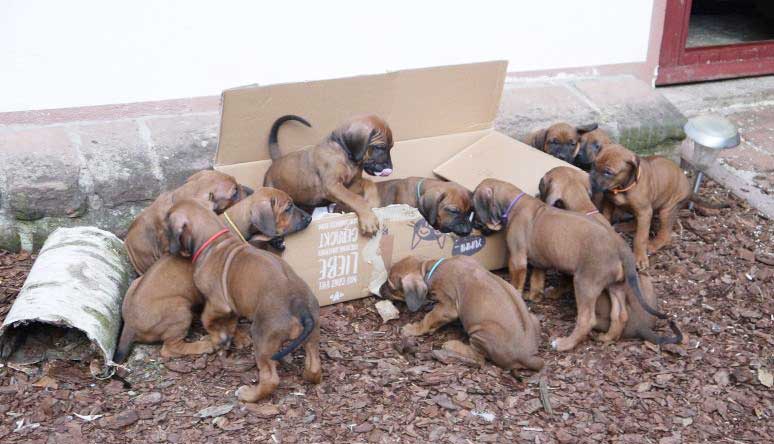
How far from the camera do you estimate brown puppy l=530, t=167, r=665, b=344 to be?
5.28 metres

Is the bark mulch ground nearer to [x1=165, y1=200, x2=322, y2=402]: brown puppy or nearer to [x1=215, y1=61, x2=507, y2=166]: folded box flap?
[x1=165, y1=200, x2=322, y2=402]: brown puppy

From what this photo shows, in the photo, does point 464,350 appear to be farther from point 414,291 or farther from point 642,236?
point 642,236

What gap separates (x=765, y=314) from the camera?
18.8 ft

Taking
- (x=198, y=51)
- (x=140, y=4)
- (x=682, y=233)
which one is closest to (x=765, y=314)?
(x=682, y=233)

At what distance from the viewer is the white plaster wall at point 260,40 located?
6.24 metres

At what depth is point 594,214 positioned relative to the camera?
5793mm

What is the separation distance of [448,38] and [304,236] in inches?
122

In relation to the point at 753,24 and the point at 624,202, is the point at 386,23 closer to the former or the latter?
the point at 624,202

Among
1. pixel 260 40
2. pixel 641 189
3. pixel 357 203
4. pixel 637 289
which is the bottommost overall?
pixel 637 289

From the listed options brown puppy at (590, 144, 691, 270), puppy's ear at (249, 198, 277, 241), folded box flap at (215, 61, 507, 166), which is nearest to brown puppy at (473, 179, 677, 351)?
brown puppy at (590, 144, 691, 270)

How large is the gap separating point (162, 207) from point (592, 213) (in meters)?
3.01

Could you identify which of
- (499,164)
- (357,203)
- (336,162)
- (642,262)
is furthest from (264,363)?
(642,262)

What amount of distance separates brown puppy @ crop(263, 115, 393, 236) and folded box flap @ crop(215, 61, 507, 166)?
0.50 ft

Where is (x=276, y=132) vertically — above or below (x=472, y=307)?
above
